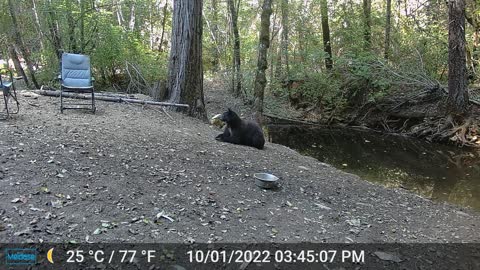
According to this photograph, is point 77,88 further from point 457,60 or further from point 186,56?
point 457,60

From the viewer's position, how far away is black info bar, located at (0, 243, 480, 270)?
9.18ft

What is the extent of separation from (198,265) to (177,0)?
21.0 feet

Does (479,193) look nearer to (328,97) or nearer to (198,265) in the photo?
(198,265)

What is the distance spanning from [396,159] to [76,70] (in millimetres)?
7953

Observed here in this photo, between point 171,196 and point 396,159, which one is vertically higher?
point 171,196

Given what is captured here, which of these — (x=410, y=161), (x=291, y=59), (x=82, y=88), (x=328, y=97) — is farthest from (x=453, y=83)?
(x=82, y=88)

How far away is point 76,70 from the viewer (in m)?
7.27

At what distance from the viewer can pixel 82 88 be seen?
6754 mm

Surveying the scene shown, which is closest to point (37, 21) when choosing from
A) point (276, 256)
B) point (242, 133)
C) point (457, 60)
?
point (242, 133)

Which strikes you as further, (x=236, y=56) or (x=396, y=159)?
(x=236, y=56)

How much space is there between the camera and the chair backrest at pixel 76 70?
23.2 ft

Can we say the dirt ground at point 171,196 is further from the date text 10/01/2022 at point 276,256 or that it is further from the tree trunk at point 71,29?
the tree trunk at point 71,29

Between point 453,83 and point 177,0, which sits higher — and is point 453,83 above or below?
below

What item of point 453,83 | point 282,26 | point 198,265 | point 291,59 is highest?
point 282,26
